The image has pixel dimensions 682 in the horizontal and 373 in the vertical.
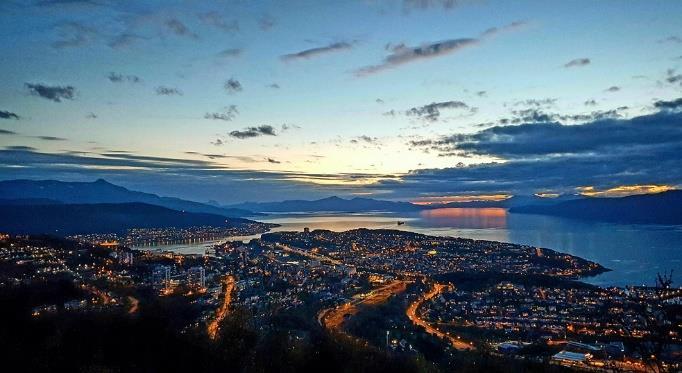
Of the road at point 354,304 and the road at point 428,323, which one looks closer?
the road at point 428,323

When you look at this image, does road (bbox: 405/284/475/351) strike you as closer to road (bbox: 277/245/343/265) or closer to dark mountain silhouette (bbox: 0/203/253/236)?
road (bbox: 277/245/343/265)

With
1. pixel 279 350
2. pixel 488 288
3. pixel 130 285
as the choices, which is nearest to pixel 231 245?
pixel 130 285

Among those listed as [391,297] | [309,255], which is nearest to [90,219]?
[309,255]

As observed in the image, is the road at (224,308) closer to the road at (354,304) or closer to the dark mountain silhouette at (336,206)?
the road at (354,304)

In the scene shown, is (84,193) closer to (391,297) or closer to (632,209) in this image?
(391,297)

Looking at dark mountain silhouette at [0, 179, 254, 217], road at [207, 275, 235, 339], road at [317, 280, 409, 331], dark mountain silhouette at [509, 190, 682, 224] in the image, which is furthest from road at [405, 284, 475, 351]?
dark mountain silhouette at [0, 179, 254, 217]

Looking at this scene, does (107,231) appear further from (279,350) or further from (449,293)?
(279,350)

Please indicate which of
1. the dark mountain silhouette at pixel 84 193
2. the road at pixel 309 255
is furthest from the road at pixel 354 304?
the dark mountain silhouette at pixel 84 193
